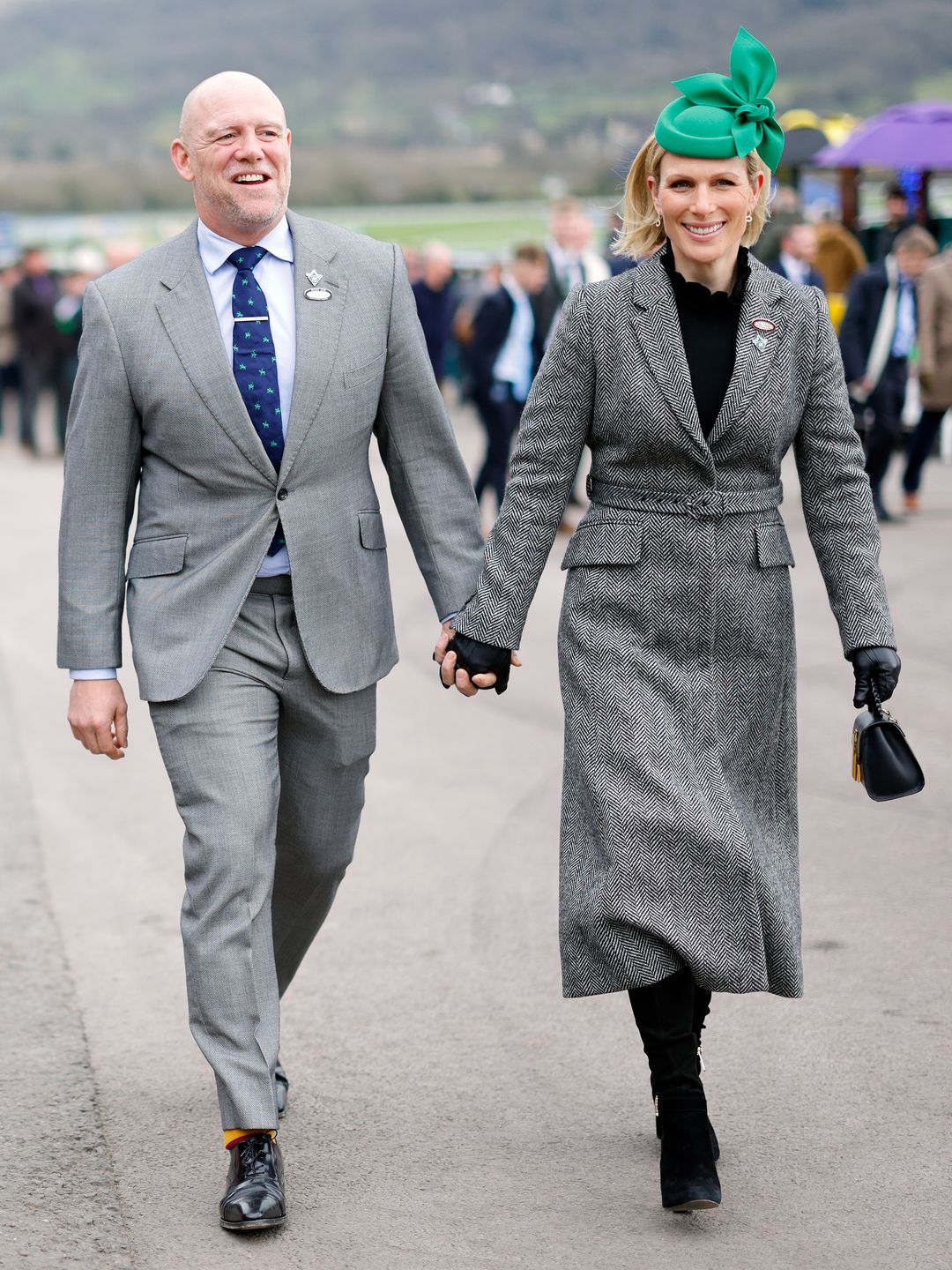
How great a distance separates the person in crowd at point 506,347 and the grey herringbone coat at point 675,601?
320 inches

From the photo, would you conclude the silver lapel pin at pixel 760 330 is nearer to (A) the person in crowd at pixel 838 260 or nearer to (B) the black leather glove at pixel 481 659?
(B) the black leather glove at pixel 481 659

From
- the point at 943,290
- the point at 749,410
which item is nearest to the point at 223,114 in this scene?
the point at 749,410

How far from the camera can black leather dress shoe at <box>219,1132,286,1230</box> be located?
10.6ft

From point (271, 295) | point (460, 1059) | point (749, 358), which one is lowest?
point (460, 1059)

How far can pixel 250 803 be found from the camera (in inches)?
131

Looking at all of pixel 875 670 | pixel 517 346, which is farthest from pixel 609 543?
pixel 517 346

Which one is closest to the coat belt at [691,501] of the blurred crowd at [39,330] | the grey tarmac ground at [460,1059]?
the grey tarmac ground at [460,1059]

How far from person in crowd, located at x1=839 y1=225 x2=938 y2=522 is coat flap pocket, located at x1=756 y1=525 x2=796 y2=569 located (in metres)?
8.51

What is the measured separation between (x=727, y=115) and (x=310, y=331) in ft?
2.78

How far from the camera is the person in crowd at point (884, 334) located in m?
11.7

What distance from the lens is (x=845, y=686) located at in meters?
7.51

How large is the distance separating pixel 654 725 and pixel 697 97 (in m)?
1.13

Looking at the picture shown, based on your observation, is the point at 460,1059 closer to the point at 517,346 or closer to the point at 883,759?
the point at 883,759

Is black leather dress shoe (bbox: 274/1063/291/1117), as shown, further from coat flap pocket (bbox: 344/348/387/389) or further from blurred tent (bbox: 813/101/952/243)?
blurred tent (bbox: 813/101/952/243)
